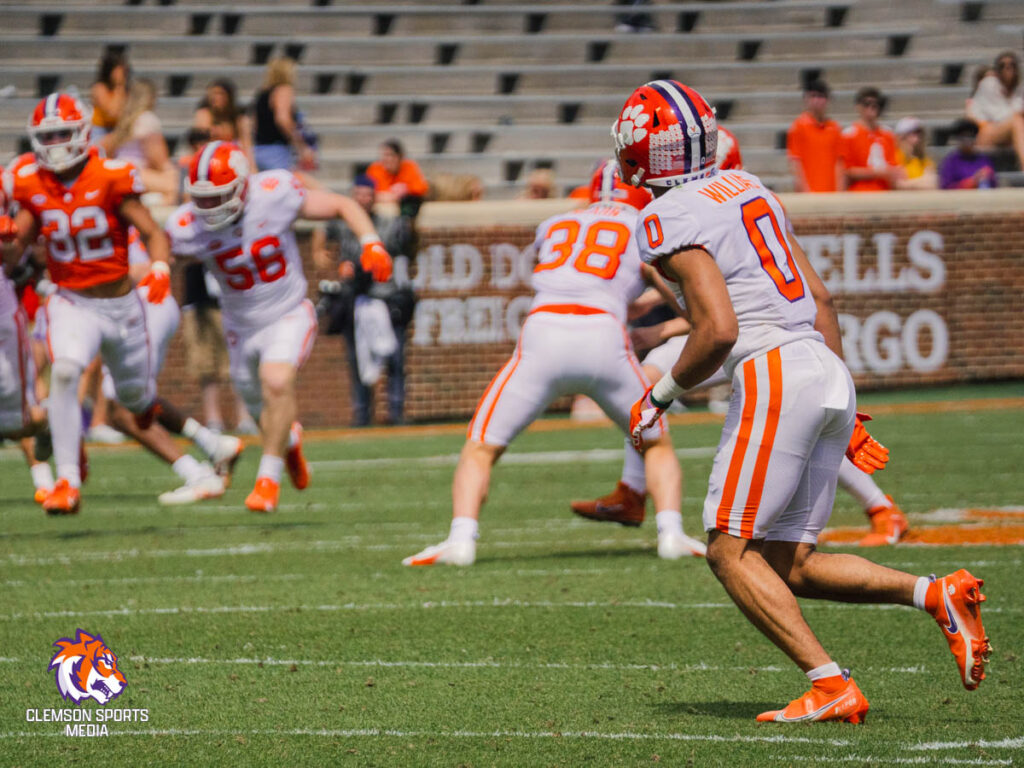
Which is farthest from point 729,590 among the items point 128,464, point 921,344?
point 921,344

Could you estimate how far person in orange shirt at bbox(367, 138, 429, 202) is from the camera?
1588cm

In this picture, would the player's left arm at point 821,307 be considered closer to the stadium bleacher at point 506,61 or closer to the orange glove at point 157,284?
the orange glove at point 157,284

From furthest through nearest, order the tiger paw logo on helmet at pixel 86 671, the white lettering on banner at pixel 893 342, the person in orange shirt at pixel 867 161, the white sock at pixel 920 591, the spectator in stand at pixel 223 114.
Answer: the person in orange shirt at pixel 867 161, the white lettering on banner at pixel 893 342, the spectator in stand at pixel 223 114, the tiger paw logo on helmet at pixel 86 671, the white sock at pixel 920 591

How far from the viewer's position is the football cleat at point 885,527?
25.2ft

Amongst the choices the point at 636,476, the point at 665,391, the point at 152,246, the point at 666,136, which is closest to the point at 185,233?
the point at 152,246

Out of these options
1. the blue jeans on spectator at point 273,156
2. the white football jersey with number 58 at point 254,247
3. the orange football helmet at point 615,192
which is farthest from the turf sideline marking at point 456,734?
the blue jeans on spectator at point 273,156

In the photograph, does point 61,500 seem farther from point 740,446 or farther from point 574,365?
point 740,446

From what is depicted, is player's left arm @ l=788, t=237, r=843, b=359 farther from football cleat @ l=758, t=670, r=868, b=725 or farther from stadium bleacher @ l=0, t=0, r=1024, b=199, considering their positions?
stadium bleacher @ l=0, t=0, r=1024, b=199

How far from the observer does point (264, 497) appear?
28.9 feet

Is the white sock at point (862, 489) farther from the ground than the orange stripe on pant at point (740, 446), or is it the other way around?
the orange stripe on pant at point (740, 446)

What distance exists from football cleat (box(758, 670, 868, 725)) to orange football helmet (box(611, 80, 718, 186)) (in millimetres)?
1425

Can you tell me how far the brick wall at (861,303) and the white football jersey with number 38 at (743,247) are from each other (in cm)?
1121

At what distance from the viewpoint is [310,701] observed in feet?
15.7

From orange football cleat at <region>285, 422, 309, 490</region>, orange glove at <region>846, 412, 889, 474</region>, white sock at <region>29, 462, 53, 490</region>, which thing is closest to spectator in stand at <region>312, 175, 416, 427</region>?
orange football cleat at <region>285, 422, 309, 490</region>
